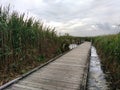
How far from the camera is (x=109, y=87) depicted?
18.6ft

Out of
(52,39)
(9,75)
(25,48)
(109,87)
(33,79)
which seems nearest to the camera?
(33,79)

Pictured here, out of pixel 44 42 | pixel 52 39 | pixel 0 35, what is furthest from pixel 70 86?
pixel 52 39

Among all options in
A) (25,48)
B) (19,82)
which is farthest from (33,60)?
(19,82)

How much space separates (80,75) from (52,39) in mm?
6136

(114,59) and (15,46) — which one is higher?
(15,46)

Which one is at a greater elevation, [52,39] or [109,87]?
[52,39]

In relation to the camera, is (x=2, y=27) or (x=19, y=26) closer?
(x=2, y=27)

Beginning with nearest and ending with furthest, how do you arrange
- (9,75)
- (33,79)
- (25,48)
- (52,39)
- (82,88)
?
(82,88) < (33,79) < (9,75) < (25,48) < (52,39)

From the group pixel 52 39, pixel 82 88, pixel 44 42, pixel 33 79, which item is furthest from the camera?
pixel 52 39

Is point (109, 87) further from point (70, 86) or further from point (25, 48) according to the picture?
point (25, 48)


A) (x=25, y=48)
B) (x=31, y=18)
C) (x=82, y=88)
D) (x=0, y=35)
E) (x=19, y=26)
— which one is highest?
(x=31, y=18)

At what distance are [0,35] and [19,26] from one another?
968 mm

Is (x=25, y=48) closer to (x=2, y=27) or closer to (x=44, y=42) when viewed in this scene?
(x=2, y=27)

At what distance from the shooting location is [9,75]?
5.03m
